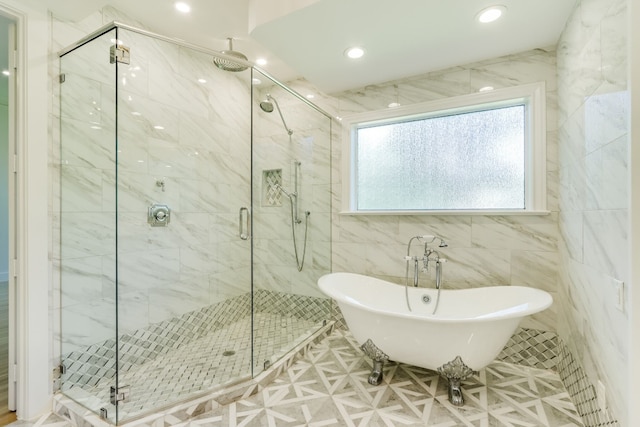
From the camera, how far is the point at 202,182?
2672 millimetres

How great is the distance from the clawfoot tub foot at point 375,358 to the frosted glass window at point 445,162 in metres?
1.25

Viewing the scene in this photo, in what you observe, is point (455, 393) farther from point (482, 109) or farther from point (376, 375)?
point (482, 109)

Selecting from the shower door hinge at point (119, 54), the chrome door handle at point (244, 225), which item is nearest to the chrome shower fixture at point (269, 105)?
the chrome door handle at point (244, 225)

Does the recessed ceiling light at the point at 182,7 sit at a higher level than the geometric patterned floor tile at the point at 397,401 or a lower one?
higher

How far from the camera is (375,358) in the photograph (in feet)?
6.35

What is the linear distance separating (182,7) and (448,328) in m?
2.69

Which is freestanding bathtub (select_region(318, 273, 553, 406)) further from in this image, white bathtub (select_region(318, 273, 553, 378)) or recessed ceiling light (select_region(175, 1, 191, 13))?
recessed ceiling light (select_region(175, 1, 191, 13))

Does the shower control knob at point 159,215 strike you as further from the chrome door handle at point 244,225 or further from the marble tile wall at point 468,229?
the marble tile wall at point 468,229

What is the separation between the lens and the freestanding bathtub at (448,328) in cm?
161

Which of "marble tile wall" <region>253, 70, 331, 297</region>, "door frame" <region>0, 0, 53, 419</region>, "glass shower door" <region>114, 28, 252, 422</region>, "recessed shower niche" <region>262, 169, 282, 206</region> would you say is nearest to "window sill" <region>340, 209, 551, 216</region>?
"marble tile wall" <region>253, 70, 331, 297</region>

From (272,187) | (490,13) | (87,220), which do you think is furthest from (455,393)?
(87,220)

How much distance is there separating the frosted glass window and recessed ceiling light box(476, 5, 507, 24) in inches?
29.6

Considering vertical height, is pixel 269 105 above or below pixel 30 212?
above

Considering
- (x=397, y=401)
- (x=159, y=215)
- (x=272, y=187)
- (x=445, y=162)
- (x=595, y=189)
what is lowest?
(x=397, y=401)
